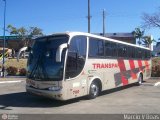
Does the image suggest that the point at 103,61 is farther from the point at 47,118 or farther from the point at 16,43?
the point at 16,43

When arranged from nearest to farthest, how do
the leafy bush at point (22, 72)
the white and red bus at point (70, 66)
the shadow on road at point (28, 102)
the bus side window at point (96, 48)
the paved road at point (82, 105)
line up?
the paved road at point (82, 105) < the white and red bus at point (70, 66) < the shadow on road at point (28, 102) < the bus side window at point (96, 48) < the leafy bush at point (22, 72)

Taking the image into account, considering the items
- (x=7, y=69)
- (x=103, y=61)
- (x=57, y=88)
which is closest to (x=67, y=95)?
(x=57, y=88)

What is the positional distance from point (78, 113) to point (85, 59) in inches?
140

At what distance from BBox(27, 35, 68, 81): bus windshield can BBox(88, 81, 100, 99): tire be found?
2.58 meters

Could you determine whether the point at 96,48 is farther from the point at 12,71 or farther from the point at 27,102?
the point at 12,71

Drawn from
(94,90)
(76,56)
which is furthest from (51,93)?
(94,90)

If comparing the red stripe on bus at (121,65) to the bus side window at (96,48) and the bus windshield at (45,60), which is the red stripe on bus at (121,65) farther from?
the bus windshield at (45,60)

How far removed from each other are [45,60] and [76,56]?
1.33m

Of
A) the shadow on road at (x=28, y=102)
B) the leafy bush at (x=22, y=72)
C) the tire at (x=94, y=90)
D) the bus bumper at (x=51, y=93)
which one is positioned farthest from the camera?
the leafy bush at (x=22, y=72)

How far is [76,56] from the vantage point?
1387cm

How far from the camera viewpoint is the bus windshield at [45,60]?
1311cm

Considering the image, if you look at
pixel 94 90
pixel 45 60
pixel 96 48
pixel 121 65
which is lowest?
pixel 94 90

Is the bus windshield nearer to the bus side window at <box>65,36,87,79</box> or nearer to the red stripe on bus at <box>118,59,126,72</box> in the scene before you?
the bus side window at <box>65,36,87,79</box>

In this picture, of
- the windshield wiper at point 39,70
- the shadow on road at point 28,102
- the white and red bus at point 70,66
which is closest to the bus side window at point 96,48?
the white and red bus at point 70,66
